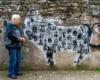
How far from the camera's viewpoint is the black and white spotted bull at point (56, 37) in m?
9.02

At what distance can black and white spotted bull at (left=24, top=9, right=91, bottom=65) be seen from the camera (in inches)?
355

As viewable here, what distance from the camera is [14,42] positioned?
8.34m

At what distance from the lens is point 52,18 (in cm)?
899

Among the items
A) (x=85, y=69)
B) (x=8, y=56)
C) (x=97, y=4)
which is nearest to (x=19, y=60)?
(x=8, y=56)

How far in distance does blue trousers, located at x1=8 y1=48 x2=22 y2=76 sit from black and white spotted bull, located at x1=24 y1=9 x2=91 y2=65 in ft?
2.24

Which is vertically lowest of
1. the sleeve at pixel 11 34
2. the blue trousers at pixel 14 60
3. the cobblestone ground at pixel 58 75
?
A: the cobblestone ground at pixel 58 75

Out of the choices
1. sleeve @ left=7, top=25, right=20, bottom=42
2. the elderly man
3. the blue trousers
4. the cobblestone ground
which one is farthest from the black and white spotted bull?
sleeve @ left=7, top=25, right=20, bottom=42

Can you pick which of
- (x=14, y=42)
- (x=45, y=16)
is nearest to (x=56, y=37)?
(x=45, y=16)

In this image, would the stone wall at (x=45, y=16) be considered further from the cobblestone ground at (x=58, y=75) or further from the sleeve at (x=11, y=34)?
the sleeve at (x=11, y=34)

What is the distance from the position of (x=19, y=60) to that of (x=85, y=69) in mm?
1874

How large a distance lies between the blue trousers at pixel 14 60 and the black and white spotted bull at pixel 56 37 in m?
0.68

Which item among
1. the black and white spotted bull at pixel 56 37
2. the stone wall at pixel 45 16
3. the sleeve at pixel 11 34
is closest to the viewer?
the sleeve at pixel 11 34

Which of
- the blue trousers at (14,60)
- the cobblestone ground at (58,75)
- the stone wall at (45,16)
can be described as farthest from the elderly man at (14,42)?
the stone wall at (45,16)

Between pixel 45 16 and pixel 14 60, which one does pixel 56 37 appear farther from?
pixel 14 60
